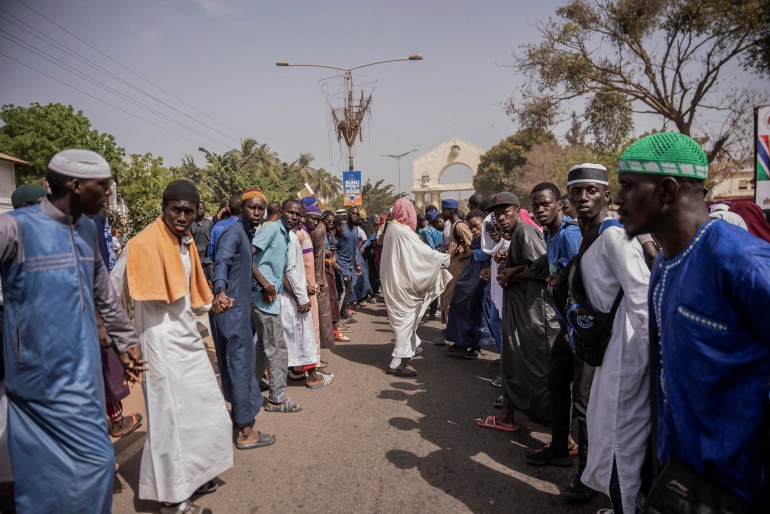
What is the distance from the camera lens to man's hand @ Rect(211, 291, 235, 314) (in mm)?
3820

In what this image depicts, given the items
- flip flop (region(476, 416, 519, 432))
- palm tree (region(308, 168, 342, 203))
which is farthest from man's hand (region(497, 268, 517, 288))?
palm tree (region(308, 168, 342, 203))

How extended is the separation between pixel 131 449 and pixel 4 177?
33.7 meters

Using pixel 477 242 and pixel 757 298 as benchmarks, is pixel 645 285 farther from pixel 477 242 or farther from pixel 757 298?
pixel 477 242

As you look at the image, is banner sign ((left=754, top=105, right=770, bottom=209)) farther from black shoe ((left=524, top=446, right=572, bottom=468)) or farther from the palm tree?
the palm tree

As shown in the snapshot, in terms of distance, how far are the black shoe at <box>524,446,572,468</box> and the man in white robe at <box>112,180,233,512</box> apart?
233 cm

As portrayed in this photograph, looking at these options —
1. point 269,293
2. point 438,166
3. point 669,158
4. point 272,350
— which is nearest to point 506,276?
point 269,293

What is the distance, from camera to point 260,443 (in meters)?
4.28

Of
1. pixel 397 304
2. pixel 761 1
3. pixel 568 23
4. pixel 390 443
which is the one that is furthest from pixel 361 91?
pixel 390 443

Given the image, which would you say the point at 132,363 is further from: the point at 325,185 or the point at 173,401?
the point at 325,185

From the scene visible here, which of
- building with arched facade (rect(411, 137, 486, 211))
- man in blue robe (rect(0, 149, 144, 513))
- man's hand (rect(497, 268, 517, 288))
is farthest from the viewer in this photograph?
building with arched facade (rect(411, 137, 486, 211))

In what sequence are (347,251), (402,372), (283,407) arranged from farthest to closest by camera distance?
(347,251), (402,372), (283,407)

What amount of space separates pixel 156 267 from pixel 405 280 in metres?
3.85

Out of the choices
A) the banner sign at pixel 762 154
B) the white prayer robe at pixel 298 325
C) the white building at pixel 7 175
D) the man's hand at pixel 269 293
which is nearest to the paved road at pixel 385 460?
the white prayer robe at pixel 298 325

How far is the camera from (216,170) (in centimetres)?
2866
